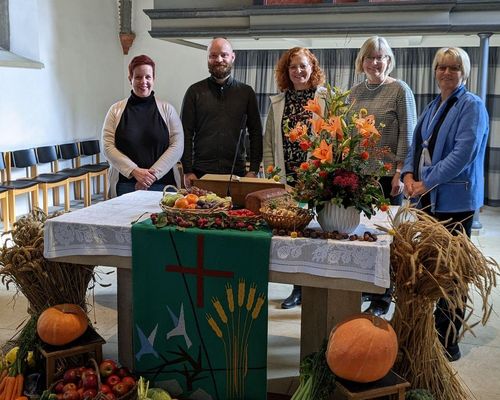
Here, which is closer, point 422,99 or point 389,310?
point 389,310

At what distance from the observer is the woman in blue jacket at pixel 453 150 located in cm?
301

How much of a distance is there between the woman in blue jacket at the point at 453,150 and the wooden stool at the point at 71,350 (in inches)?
64.8

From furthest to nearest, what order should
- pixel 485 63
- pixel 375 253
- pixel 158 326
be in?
1. pixel 485 63
2. pixel 158 326
3. pixel 375 253

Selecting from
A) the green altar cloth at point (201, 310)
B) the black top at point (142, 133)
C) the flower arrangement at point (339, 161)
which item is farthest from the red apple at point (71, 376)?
the black top at point (142, 133)

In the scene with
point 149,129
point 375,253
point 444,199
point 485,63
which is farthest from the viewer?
point 485,63

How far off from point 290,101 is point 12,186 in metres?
3.75

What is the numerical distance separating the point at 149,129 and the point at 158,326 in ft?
5.22

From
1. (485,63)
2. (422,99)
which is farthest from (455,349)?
(422,99)

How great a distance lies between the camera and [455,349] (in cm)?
321

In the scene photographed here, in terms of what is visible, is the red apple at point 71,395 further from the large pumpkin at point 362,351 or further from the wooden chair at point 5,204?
the wooden chair at point 5,204

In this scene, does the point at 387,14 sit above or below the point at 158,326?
above

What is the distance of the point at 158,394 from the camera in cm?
252

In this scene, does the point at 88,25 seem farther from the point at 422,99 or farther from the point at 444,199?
the point at 444,199

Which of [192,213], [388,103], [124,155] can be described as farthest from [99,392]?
[388,103]
